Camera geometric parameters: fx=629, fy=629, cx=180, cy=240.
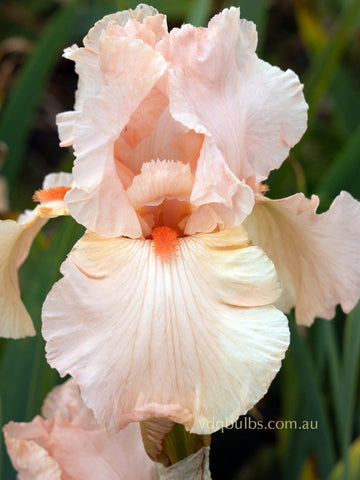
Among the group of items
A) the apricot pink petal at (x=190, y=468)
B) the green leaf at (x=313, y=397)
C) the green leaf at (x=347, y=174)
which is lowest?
the green leaf at (x=313, y=397)

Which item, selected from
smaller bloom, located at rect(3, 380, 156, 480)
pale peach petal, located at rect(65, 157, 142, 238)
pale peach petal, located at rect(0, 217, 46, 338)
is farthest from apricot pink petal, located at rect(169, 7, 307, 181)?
smaller bloom, located at rect(3, 380, 156, 480)

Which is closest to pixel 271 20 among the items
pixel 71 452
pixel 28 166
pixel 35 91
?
pixel 28 166

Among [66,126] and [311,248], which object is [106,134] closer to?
[66,126]

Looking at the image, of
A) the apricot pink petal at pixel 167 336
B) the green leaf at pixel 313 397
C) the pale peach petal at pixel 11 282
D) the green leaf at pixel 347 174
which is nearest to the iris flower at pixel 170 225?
the apricot pink petal at pixel 167 336

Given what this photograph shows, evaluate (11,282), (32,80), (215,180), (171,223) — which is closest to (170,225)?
(171,223)

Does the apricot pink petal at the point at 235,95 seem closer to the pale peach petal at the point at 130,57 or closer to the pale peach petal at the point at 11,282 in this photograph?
the pale peach petal at the point at 130,57

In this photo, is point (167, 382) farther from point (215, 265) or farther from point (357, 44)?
point (357, 44)
